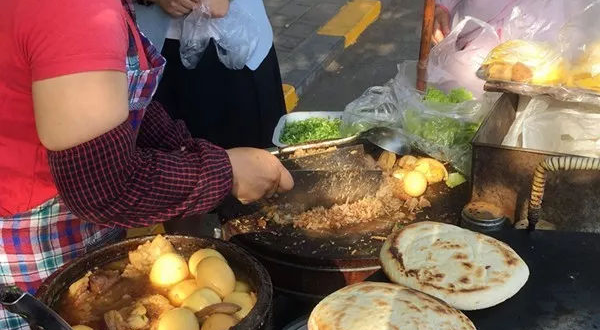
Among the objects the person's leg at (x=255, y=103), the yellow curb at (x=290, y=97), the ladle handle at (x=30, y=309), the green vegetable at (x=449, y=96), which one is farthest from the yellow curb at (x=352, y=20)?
the ladle handle at (x=30, y=309)

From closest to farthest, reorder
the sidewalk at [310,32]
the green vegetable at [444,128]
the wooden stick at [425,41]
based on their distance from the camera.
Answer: the green vegetable at [444,128]
the wooden stick at [425,41]
the sidewalk at [310,32]

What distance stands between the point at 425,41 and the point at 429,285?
172cm

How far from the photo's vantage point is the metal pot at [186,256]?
1423 millimetres

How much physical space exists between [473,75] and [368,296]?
199 centimetres

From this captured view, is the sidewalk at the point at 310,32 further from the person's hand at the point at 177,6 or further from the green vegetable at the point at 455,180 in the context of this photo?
the green vegetable at the point at 455,180

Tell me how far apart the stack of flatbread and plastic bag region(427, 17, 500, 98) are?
63.9 inches

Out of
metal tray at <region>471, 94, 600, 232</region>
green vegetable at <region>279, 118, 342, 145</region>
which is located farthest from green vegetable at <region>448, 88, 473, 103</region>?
metal tray at <region>471, 94, 600, 232</region>

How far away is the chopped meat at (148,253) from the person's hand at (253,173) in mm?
260

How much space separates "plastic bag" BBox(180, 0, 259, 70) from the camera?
2988 millimetres

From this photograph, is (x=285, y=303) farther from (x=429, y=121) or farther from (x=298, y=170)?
(x=429, y=121)

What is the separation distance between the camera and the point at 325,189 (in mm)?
2223

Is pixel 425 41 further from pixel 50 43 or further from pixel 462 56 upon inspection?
pixel 50 43

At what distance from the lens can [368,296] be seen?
130 cm

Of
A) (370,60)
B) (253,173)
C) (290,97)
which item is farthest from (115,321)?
(370,60)
